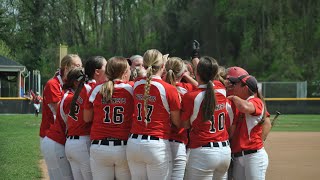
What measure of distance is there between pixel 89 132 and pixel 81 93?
1.45 ft

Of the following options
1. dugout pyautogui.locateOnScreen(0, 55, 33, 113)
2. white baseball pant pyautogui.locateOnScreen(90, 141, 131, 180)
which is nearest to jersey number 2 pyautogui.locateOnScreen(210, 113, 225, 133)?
white baseball pant pyautogui.locateOnScreen(90, 141, 131, 180)

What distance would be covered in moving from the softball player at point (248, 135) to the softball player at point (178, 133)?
55cm

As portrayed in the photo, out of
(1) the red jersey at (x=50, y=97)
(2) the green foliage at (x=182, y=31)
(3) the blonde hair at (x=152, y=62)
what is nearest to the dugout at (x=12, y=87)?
(2) the green foliage at (x=182, y=31)

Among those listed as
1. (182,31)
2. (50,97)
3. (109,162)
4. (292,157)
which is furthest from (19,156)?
(182,31)

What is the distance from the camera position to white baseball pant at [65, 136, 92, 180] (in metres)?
6.23

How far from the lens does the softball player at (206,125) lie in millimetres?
5895

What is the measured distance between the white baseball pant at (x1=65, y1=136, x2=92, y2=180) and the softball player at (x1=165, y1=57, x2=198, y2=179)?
3.05 ft

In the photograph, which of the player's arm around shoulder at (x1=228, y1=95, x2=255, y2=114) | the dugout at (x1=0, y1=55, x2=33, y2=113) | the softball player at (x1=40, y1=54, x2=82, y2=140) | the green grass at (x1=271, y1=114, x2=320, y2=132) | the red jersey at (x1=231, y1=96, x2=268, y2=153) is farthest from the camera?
the dugout at (x1=0, y1=55, x2=33, y2=113)

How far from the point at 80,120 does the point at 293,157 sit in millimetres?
9330

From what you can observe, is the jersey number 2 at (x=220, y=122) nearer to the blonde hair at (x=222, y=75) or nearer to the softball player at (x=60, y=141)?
the blonde hair at (x=222, y=75)

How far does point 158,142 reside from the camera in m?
5.84

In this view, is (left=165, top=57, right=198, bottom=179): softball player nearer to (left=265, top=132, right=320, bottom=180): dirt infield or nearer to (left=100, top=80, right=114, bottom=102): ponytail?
(left=100, top=80, right=114, bottom=102): ponytail

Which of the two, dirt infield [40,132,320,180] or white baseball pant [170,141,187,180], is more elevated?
white baseball pant [170,141,187,180]

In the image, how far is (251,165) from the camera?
6.24 metres
